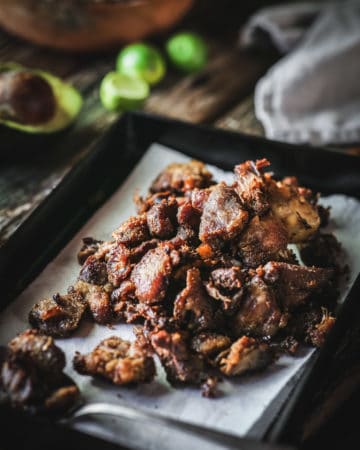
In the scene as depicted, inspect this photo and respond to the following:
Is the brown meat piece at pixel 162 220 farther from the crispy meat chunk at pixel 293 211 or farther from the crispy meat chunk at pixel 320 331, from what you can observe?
the crispy meat chunk at pixel 320 331

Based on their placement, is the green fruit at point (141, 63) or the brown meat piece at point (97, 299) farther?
the green fruit at point (141, 63)

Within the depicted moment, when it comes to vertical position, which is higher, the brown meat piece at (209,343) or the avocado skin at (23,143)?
the avocado skin at (23,143)

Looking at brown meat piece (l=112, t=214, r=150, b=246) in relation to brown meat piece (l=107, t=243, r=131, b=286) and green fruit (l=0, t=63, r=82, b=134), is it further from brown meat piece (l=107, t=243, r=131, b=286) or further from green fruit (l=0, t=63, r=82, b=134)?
green fruit (l=0, t=63, r=82, b=134)

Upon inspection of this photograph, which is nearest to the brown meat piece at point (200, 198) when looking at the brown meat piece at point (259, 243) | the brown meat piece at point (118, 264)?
the brown meat piece at point (259, 243)

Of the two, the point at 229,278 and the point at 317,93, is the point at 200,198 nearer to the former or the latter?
the point at 229,278

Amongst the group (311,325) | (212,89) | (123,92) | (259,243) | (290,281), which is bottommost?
(212,89)

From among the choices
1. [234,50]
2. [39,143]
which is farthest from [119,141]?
[234,50]

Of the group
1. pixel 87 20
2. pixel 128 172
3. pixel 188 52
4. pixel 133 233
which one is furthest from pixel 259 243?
pixel 87 20
